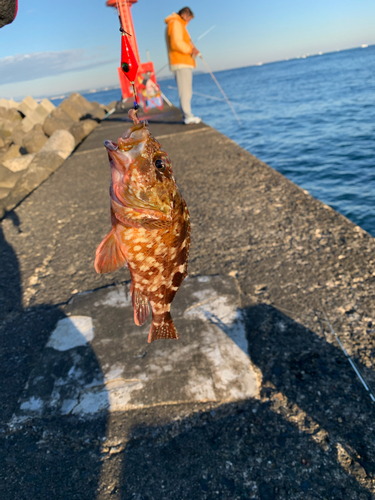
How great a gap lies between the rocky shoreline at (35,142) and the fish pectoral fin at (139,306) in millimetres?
5619

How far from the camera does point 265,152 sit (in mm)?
14602

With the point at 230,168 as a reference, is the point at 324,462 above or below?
below

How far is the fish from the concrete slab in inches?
50.9

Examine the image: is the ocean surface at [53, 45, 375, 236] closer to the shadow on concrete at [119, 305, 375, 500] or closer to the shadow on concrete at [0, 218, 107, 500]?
the shadow on concrete at [119, 305, 375, 500]

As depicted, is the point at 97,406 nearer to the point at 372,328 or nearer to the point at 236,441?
the point at 236,441

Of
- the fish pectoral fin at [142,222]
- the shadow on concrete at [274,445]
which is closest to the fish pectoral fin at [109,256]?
the fish pectoral fin at [142,222]

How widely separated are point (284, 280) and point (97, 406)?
2282mm

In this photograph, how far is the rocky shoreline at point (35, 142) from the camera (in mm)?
7607

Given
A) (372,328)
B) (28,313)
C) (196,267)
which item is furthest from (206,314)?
(28,313)

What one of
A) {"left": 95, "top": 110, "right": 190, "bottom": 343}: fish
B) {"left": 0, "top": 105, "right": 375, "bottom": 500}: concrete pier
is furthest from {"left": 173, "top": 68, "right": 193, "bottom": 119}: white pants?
{"left": 95, "top": 110, "right": 190, "bottom": 343}: fish

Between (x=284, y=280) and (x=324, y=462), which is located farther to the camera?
(x=284, y=280)

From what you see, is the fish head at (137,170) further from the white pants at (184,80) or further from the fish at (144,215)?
the white pants at (184,80)

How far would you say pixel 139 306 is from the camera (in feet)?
5.90

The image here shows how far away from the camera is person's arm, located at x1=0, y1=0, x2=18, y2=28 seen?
138 cm
